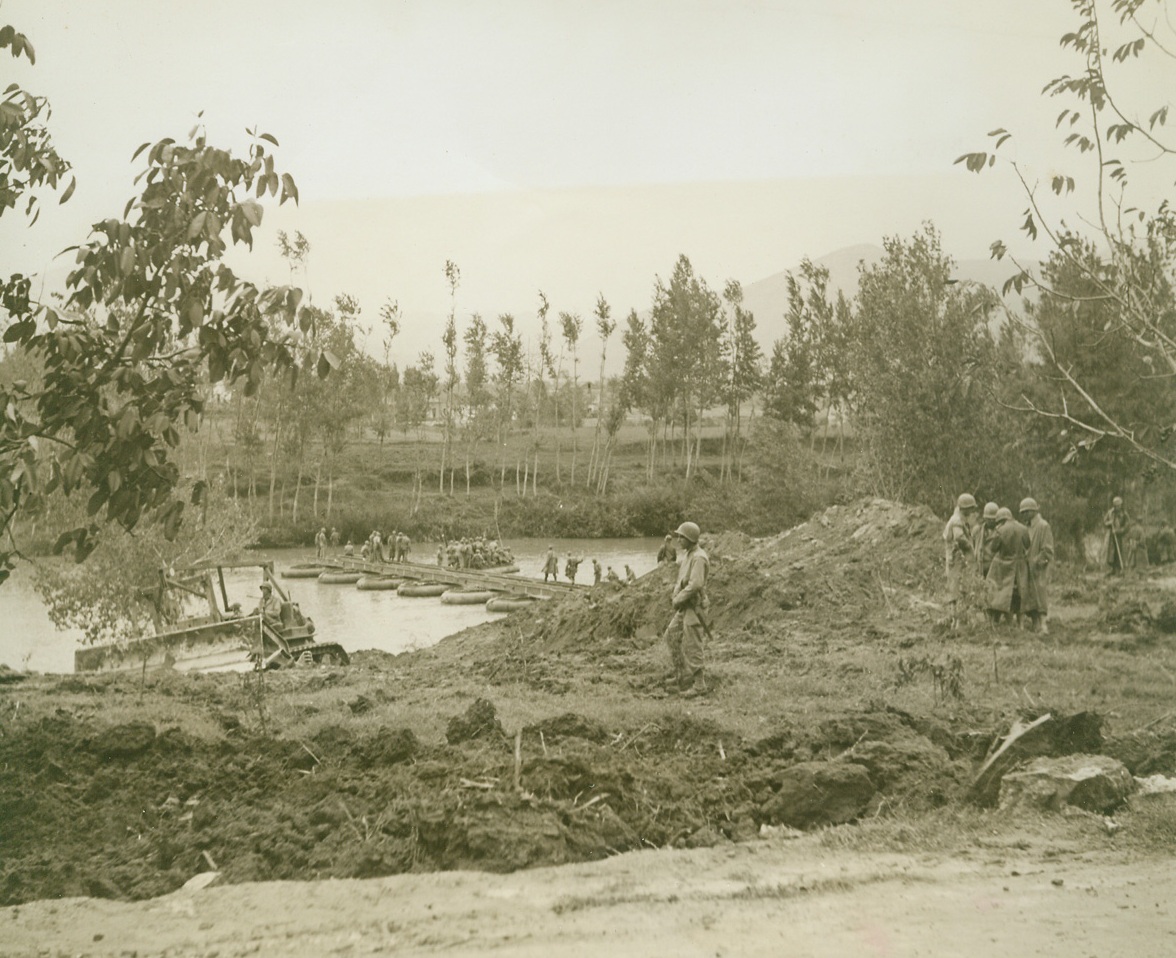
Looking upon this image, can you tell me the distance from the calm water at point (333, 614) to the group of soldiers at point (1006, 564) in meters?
10.0

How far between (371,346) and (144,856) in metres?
11.1

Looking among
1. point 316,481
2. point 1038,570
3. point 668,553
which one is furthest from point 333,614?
point 1038,570

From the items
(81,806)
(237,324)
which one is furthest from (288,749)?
(237,324)

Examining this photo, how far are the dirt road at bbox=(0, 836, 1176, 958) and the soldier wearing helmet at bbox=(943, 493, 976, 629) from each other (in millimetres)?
7525

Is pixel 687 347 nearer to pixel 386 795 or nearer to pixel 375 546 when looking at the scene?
pixel 375 546

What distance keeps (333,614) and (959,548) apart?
14.3m

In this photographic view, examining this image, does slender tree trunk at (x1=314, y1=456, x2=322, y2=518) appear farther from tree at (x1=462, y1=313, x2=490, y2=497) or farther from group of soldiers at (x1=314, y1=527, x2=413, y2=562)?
tree at (x1=462, y1=313, x2=490, y2=497)

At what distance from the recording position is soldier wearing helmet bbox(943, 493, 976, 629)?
11594 millimetres

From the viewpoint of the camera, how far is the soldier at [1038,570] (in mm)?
10500

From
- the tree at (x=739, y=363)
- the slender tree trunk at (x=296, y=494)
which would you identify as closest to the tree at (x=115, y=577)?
the slender tree trunk at (x=296, y=494)

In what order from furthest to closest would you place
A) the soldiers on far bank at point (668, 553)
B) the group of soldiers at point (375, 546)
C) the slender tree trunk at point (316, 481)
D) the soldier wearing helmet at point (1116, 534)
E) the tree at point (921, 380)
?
the group of soldiers at point (375, 546)
the slender tree trunk at point (316, 481)
the soldiers on far bank at point (668, 553)
the tree at point (921, 380)
the soldier wearing helmet at point (1116, 534)

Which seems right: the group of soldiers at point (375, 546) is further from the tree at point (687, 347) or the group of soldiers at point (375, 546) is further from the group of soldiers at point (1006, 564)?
the group of soldiers at point (1006, 564)

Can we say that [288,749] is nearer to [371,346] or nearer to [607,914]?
[607,914]

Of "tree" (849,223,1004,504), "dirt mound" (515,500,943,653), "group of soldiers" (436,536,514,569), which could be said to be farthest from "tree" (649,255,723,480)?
"group of soldiers" (436,536,514,569)
